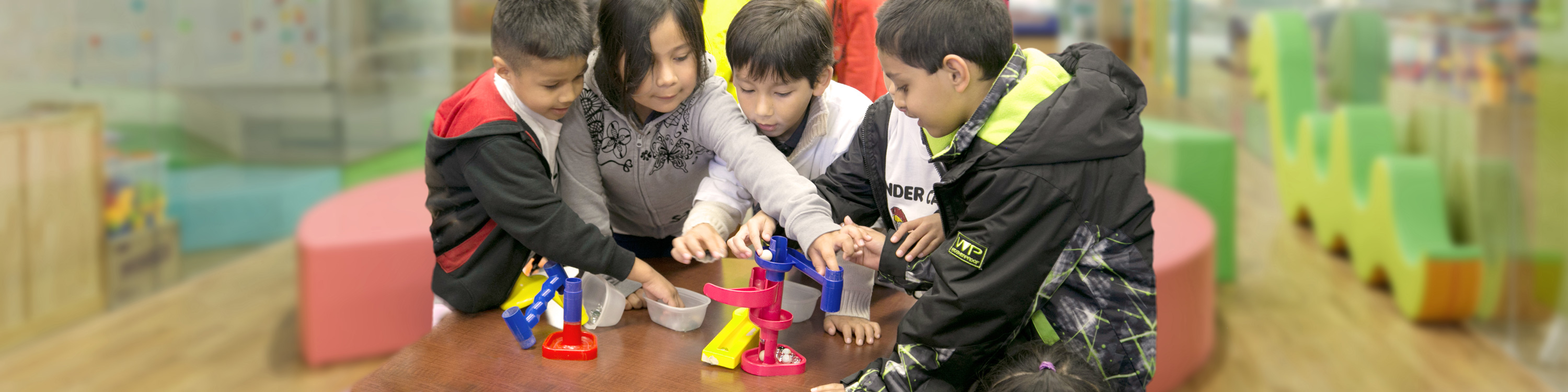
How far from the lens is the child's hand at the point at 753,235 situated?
3.42ft

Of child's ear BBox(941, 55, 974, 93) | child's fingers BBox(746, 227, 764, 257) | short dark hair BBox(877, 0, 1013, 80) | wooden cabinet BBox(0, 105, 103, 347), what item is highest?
short dark hair BBox(877, 0, 1013, 80)

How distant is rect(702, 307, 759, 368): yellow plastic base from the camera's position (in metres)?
0.98

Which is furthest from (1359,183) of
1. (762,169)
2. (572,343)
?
(572,343)

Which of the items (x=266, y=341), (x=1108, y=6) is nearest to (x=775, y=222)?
(x=266, y=341)

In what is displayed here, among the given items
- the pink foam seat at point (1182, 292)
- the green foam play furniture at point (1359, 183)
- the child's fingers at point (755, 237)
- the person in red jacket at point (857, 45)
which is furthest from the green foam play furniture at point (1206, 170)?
the child's fingers at point (755, 237)

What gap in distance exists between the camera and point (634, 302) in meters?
1.16

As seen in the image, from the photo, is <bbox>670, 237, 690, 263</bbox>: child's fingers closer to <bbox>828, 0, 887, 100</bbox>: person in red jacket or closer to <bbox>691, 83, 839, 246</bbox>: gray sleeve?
<bbox>691, 83, 839, 246</bbox>: gray sleeve

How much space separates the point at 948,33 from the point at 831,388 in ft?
1.09

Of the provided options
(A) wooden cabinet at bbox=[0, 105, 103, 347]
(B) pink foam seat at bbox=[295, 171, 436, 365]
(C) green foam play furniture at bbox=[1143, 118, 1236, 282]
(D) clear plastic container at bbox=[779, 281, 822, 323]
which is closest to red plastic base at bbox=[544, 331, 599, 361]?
(D) clear plastic container at bbox=[779, 281, 822, 323]

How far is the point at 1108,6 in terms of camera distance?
4.12m

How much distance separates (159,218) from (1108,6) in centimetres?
341

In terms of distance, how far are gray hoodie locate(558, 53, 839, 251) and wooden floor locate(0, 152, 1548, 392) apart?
126cm

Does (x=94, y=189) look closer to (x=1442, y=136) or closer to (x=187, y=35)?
(x=187, y=35)

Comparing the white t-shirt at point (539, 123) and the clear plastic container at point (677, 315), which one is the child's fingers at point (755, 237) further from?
the white t-shirt at point (539, 123)
